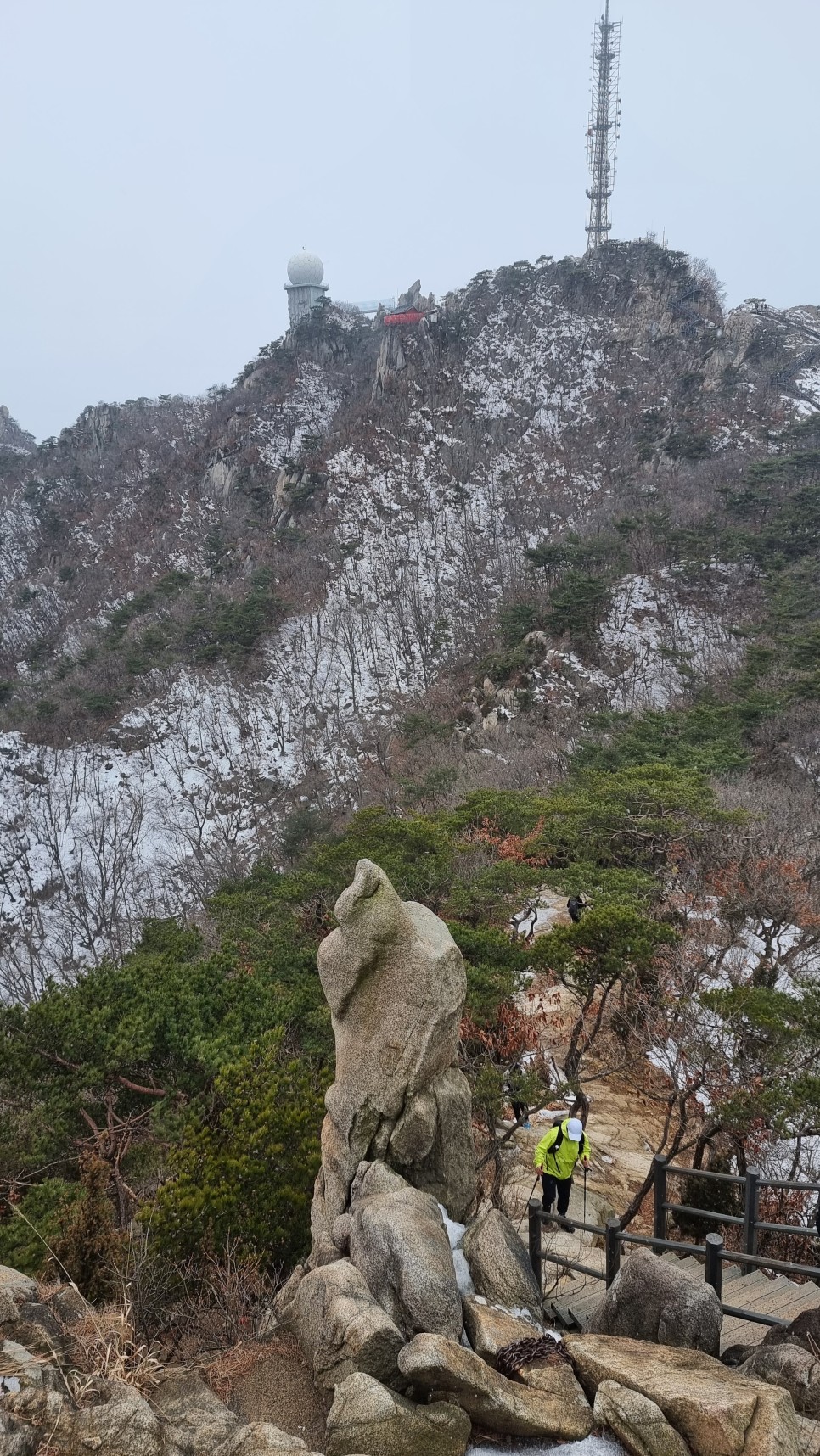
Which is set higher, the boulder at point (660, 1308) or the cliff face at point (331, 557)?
the cliff face at point (331, 557)

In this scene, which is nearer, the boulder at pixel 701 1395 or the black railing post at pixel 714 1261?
the boulder at pixel 701 1395

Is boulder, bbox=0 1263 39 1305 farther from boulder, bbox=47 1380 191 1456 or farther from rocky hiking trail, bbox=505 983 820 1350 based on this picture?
rocky hiking trail, bbox=505 983 820 1350

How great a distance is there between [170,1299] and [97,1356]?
2.16 meters

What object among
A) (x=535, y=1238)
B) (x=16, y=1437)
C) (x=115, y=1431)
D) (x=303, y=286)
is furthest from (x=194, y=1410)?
(x=303, y=286)

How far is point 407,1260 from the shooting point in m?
4.29

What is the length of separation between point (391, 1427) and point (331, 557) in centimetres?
3863

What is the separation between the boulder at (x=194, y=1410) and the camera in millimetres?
3605

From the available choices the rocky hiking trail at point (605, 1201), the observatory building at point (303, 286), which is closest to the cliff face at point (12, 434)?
the observatory building at point (303, 286)

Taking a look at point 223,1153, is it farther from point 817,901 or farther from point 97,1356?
point 817,901

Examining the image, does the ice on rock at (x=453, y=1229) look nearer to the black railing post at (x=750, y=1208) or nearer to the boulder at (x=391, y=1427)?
the boulder at (x=391, y=1427)

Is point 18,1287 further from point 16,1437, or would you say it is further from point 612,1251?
point 612,1251

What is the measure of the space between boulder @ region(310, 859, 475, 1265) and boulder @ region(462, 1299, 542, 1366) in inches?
42.5

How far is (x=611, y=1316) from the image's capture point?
4320 mm

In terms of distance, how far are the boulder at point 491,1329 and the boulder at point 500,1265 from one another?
0.13 m
